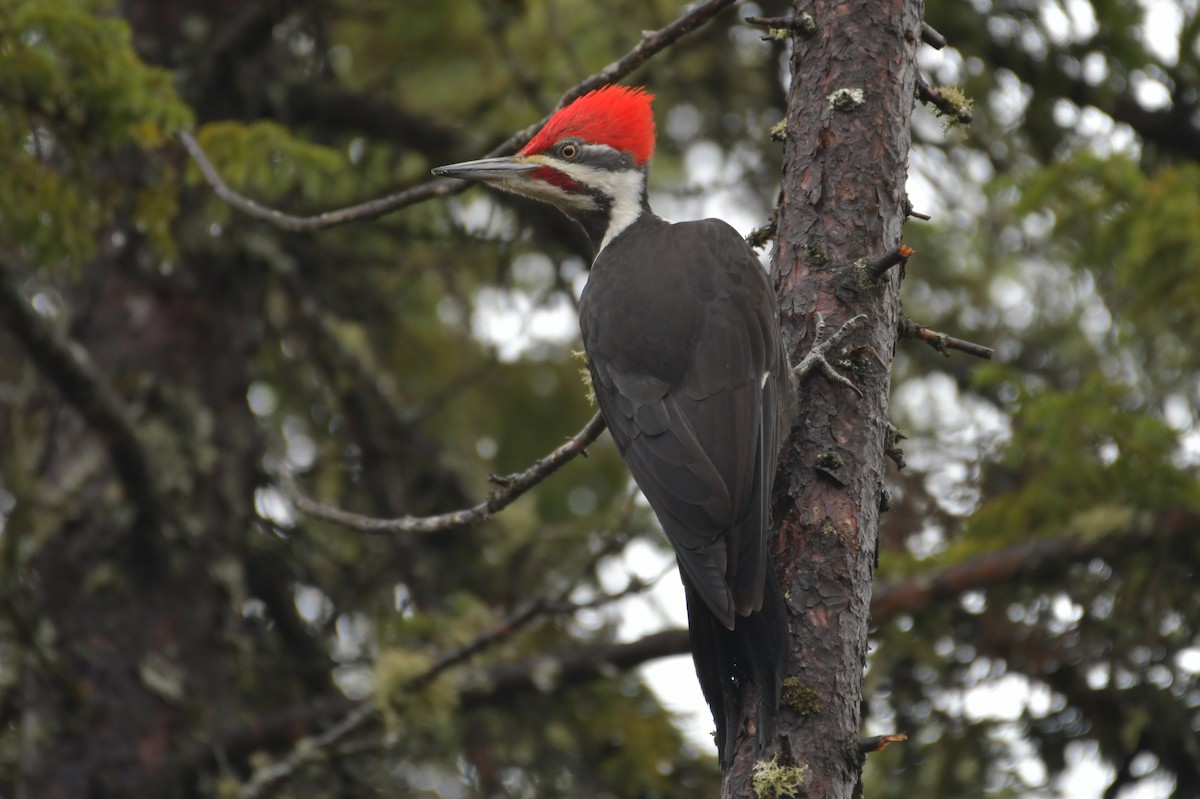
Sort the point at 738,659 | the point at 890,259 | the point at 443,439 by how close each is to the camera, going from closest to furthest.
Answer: the point at 738,659, the point at 890,259, the point at 443,439

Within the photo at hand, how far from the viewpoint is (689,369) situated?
3705 mm

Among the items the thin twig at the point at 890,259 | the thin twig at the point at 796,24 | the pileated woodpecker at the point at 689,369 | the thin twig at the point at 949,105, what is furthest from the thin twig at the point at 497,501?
the thin twig at the point at 949,105

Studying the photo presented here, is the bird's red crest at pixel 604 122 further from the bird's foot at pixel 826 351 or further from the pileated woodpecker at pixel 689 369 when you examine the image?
the bird's foot at pixel 826 351

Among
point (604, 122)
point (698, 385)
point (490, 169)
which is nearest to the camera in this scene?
point (698, 385)

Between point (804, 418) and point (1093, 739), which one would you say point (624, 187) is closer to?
point (804, 418)

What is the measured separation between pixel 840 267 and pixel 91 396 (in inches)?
119

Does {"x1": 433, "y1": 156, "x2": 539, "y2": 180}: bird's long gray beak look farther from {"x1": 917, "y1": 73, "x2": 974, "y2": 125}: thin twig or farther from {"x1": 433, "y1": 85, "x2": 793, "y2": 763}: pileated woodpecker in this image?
{"x1": 917, "y1": 73, "x2": 974, "y2": 125}: thin twig

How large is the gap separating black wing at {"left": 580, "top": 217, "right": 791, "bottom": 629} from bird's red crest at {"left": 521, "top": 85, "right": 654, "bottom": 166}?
510mm

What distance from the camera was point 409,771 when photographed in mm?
6691

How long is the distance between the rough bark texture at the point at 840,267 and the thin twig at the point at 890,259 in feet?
0.13

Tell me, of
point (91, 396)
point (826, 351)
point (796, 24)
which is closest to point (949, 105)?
point (796, 24)

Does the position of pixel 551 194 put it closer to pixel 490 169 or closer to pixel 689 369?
pixel 490 169

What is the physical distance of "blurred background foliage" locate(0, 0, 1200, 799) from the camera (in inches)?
183

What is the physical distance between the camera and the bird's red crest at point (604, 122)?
4.64m
